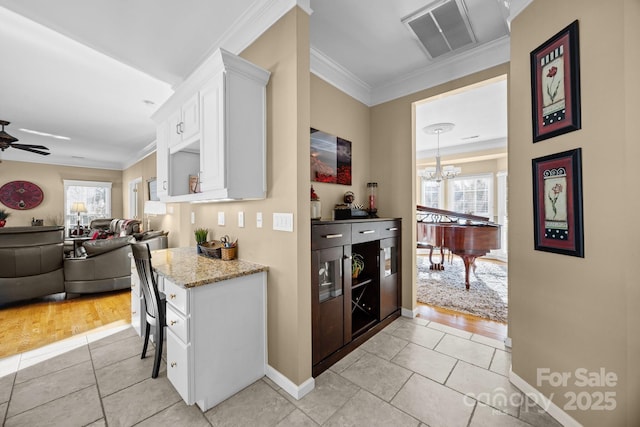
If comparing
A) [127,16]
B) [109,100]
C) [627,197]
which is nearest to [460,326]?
[627,197]

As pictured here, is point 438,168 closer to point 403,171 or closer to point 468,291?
point 468,291

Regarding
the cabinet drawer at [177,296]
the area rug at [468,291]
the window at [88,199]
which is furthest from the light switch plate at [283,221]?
the window at [88,199]

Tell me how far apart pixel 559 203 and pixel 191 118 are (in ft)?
8.73

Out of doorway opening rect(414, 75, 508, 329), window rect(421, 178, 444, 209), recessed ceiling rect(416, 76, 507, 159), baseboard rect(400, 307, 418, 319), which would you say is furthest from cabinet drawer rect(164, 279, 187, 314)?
window rect(421, 178, 444, 209)

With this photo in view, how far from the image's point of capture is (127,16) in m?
1.92

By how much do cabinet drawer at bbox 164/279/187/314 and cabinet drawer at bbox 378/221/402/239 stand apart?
1.85m

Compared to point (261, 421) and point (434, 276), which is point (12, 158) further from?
point (434, 276)

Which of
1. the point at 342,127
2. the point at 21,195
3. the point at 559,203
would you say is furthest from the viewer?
the point at 21,195

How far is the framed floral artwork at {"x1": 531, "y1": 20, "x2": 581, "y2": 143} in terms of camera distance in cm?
142

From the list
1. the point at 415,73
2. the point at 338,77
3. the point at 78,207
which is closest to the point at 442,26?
the point at 415,73

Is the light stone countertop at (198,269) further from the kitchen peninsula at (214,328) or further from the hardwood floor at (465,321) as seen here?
the hardwood floor at (465,321)

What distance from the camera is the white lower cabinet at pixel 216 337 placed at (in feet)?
5.06

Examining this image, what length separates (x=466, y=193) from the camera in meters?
6.95

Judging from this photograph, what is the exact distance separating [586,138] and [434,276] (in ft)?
11.7
